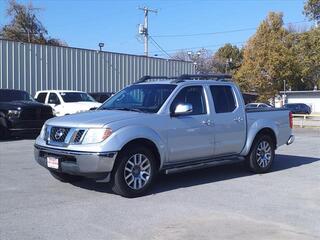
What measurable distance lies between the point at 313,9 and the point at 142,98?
26.2 meters

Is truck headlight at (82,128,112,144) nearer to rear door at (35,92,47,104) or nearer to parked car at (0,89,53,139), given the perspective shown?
parked car at (0,89,53,139)

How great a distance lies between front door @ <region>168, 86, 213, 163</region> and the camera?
859 cm

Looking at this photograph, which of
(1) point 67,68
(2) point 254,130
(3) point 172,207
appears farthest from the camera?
(1) point 67,68

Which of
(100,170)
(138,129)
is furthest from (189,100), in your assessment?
(100,170)

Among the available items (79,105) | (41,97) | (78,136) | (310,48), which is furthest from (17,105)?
(310,48)

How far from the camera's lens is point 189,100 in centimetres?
910

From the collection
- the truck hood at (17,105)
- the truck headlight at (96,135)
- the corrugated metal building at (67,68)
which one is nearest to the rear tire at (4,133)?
the truck hood at (17,105)

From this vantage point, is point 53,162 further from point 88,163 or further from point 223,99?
point 223,99

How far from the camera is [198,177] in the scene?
390 inches

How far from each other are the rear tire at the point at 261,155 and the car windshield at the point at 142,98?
7.82ft

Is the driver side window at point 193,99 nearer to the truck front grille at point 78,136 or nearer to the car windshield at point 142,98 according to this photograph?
the car windshield at point 142,98

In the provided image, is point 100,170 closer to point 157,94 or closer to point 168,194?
point 168,194

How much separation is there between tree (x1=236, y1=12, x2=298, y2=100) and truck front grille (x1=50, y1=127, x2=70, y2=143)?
150 ft

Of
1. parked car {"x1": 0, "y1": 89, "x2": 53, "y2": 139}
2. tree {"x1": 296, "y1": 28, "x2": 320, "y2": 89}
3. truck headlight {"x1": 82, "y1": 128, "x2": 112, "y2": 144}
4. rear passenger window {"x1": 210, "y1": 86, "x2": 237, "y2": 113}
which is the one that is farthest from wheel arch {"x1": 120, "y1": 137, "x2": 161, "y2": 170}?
tree {"x1": 296, "y1": 28, "x2": 320, "y2": 89}
